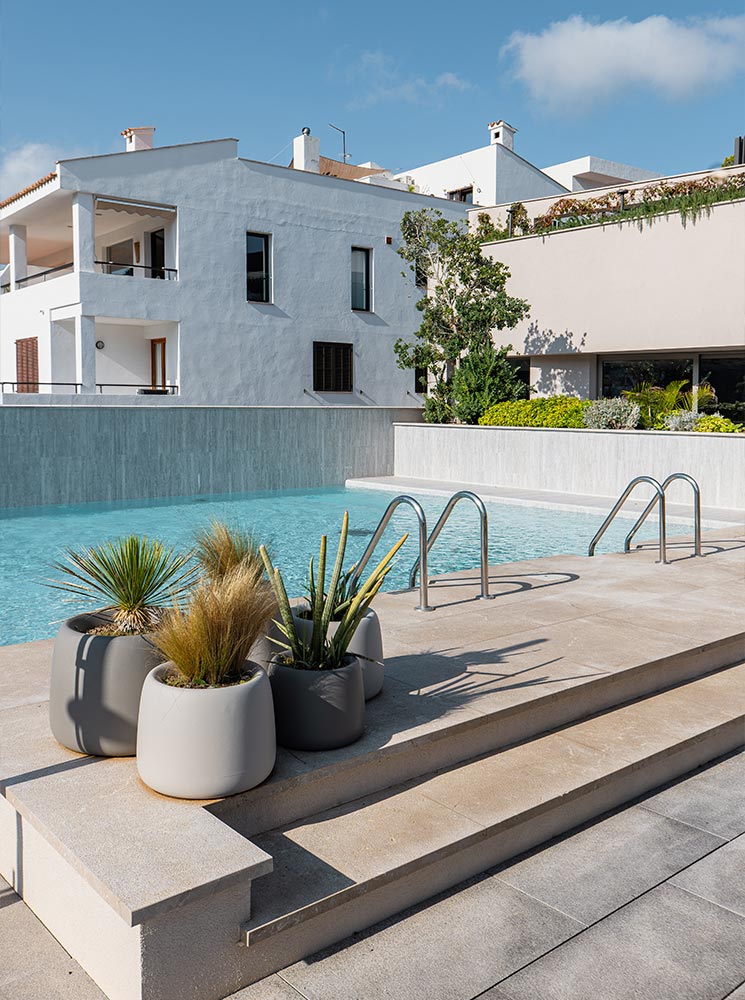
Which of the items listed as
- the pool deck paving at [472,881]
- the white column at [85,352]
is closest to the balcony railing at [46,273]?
the white column at [85,352]

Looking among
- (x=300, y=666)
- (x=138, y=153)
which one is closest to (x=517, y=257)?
(x=138, y=153)

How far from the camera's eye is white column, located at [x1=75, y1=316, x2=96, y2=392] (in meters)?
21.5

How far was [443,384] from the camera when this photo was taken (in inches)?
875

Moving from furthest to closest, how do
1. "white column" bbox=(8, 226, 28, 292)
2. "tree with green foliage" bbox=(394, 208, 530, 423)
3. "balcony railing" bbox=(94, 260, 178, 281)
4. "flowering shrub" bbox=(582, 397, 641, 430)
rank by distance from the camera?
"white column" bbox=(8, 226, 28, 292) → "balcony railing" bbox=(94, 260, 178, 281) → "tree with green foliage" bbox=(394, 208, 530, 423) → "flowering shrub" bbox=(582, 397, 641, 430)

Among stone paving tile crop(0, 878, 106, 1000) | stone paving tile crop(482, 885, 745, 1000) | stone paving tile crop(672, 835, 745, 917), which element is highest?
stone paving tile crop(0, 878, 106, 1000)

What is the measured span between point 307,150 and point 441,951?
95.7 ft

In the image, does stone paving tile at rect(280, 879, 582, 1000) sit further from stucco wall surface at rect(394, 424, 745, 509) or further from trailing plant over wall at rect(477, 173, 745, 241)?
trailing plant over wall at rect(477, 173, 745, 241)

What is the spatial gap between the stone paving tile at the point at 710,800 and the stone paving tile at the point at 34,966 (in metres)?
2.56

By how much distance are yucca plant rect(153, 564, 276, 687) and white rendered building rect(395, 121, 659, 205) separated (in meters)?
29.0

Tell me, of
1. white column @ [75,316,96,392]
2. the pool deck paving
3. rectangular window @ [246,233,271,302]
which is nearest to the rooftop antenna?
rectangular window @ [246,233,271,302]

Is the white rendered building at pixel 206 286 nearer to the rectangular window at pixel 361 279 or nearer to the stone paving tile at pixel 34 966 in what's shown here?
the rectangular window at pixel 361 279

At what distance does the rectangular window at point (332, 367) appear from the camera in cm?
2572

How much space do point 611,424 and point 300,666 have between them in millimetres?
14745

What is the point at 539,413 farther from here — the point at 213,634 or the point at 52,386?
the point at 213,634
